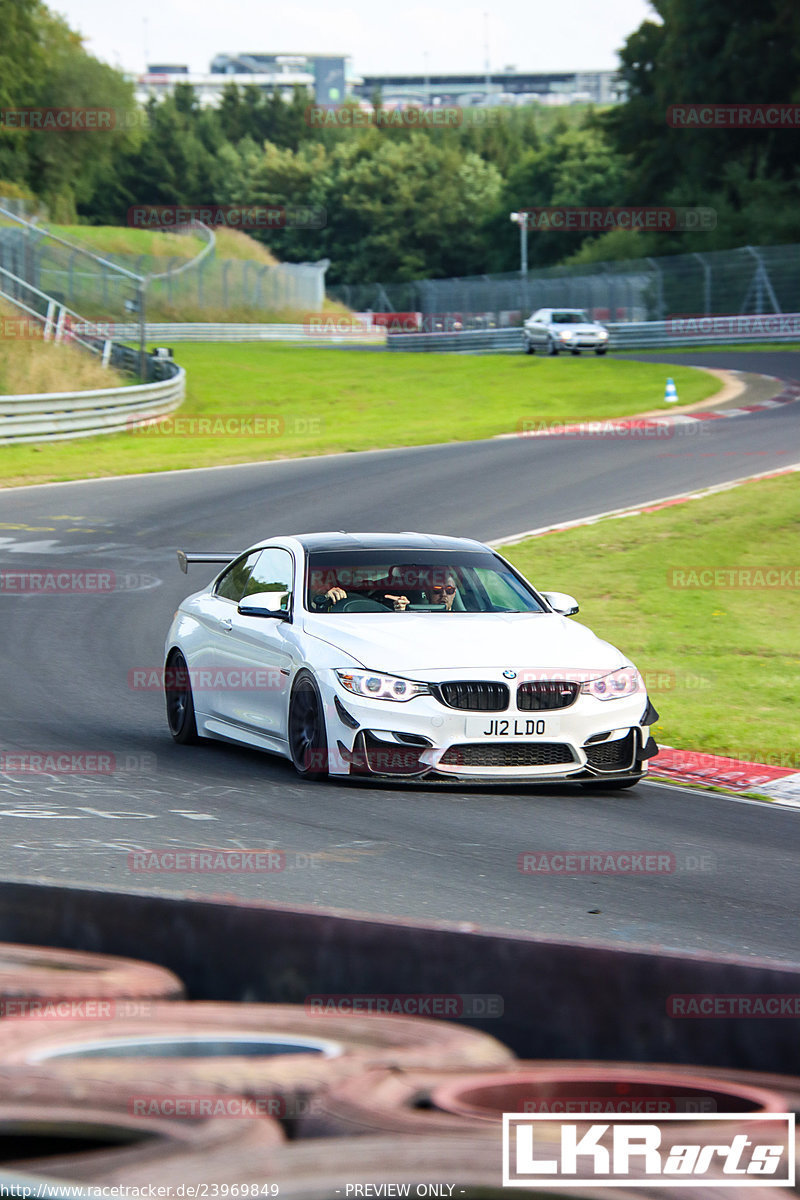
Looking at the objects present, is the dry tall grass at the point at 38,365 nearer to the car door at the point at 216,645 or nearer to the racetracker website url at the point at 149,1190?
the car door at the point at 216,645

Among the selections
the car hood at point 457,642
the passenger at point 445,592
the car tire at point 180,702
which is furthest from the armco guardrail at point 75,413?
the car hood at point 457,642

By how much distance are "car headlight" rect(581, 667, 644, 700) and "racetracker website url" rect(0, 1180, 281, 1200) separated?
6.56m

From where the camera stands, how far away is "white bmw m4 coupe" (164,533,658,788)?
906 cm

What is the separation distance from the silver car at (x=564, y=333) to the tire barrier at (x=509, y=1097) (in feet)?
169

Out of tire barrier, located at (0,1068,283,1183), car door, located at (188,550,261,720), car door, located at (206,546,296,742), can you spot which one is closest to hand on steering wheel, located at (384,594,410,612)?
car door, located at (206,546,296,742)

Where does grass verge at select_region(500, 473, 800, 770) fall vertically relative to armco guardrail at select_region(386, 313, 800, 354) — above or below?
below

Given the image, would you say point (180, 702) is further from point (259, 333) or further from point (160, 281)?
point (259, 333)

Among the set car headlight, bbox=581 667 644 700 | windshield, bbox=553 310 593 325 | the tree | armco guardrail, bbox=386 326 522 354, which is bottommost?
armco guardrail, bbox=386 326 522 354

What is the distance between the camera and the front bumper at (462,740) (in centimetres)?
901

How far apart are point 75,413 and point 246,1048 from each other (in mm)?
29409

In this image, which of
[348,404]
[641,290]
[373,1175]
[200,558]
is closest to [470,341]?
[641,290]

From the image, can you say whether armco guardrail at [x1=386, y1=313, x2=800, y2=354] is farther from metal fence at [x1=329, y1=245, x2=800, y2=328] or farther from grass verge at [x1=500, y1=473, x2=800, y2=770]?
grass verge at [x1=500, y1=473, x2=800, y2=770]

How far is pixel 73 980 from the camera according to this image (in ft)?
13.7

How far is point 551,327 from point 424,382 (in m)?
8.88
